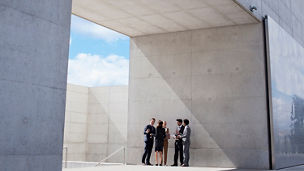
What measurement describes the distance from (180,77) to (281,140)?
14.2ft

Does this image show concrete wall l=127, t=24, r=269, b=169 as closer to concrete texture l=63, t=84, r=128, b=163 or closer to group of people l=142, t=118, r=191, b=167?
group of people l=142, t=118, r=191, b=167

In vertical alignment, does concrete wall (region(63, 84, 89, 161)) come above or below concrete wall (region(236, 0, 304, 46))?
below

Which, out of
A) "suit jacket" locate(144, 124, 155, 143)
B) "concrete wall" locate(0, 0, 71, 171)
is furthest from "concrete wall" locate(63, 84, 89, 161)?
"concrete wall" locate(0, 0, 71, 171)

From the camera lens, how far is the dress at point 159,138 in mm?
14109

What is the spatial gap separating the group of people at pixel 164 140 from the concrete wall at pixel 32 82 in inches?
337

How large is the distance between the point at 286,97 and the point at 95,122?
1646 cm

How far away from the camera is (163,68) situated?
15227 mm

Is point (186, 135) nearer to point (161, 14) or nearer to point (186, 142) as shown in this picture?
point (186, 142)

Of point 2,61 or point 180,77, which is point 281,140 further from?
point 2,61

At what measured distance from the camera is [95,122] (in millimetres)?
28047

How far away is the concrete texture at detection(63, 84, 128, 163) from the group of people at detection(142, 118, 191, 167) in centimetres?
1247

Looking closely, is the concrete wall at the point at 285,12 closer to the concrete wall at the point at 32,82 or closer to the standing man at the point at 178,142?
the standing man at the point at 178,142

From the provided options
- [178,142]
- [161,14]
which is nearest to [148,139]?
[178,142]

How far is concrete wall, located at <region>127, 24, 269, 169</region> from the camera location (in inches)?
527
